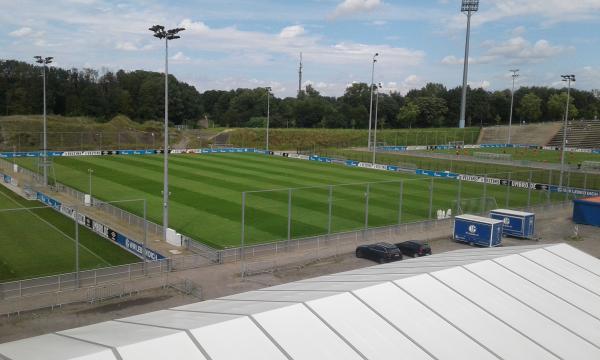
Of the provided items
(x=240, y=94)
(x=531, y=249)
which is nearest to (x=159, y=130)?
(x=240, y=94)

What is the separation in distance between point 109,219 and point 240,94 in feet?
382

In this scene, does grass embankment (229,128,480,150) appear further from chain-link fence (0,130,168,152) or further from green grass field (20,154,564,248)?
green grass field (20,154,564,248)

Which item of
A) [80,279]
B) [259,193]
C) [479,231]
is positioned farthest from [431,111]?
[80,279]

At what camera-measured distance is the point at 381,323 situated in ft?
35.1

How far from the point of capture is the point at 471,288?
42.4 feet

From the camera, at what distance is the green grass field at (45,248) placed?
23.6 metres

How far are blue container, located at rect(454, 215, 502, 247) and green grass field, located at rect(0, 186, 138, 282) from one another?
18647mm

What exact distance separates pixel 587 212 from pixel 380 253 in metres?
20.8

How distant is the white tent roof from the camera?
9.01 meters

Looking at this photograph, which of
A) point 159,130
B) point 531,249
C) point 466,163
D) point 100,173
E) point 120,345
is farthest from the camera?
point 159,130

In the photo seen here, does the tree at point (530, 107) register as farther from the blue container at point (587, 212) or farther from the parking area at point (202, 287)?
the parking area at point (202, 287)

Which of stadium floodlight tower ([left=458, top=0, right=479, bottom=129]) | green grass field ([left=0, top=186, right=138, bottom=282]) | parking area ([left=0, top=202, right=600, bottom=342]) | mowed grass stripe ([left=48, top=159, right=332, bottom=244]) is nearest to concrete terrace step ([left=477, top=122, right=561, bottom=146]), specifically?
stadium floodlight tower ([left=458, top=0, right=479, bottom=129])

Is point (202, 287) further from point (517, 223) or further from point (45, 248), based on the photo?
point (517, 223)

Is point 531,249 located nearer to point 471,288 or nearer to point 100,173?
point 471,288
